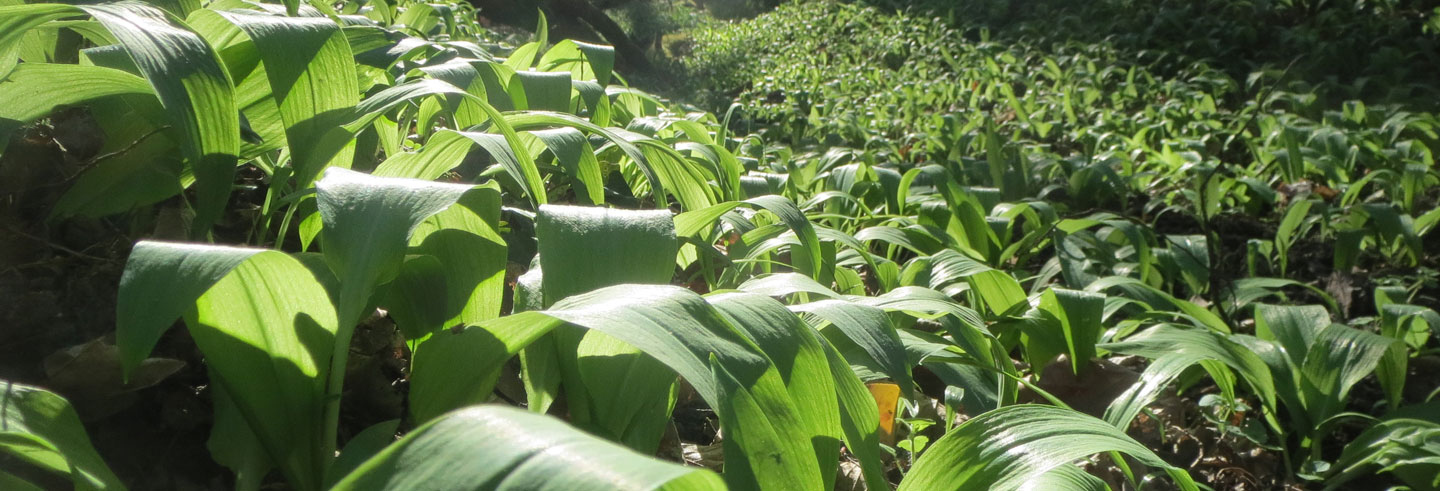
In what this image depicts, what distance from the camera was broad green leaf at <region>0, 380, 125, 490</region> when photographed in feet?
1.81

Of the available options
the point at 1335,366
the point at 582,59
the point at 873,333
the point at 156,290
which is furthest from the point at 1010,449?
the point at 582,59

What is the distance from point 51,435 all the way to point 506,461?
43 centimetres

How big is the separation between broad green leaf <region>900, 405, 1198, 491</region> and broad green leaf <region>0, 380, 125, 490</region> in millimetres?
612

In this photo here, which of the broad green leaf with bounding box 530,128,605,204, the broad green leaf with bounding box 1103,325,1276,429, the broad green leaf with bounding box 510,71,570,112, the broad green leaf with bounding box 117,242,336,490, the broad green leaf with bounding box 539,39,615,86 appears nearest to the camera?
the broad green leaf with bounding box 117,242,336,490

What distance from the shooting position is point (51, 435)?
58 centimetres

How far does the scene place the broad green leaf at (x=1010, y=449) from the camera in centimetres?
73

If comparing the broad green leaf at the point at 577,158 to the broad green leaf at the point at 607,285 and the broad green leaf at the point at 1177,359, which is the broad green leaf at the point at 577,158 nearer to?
the broad green leaf at the point at 607,285

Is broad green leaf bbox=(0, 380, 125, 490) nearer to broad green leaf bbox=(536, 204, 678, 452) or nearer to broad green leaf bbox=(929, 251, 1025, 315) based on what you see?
broad green leaf bbox=(536, 204, 678, 452)

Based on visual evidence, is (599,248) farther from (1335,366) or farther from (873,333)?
(1335,366)

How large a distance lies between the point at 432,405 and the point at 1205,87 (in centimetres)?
644

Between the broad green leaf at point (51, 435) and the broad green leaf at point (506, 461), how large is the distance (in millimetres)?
311

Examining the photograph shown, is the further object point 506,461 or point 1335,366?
point 1335,366

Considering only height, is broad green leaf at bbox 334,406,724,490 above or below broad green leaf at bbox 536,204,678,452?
above

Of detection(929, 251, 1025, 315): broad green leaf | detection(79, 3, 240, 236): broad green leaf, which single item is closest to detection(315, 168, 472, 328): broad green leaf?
detection(79, 3, 240, 236): broad green leaf
